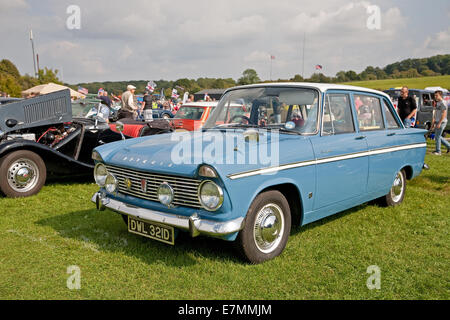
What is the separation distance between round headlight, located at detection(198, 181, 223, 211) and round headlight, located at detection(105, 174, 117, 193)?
117 cm

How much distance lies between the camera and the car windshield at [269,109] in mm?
3939

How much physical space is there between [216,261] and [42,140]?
4.95 metres

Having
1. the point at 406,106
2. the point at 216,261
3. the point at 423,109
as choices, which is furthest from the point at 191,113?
the point at 423,109

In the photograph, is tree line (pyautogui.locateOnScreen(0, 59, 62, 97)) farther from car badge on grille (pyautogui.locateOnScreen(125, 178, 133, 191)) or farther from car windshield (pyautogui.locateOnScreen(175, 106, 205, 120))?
car badge on grille (pyautogui.locateOnScreen(125, 178, 133, 191))

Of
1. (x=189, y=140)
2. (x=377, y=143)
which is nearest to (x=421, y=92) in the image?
(x=377, y=143)

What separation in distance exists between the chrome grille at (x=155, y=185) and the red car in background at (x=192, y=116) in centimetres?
769

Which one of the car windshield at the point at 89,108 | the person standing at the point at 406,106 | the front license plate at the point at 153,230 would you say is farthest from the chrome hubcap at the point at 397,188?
the car windshield at the point at 89,108

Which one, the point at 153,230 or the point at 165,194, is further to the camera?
the point at 153,230

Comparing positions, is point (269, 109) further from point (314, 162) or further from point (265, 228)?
point (265, 228)

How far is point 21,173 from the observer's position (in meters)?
5.72

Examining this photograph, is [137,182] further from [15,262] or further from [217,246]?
[15,262]

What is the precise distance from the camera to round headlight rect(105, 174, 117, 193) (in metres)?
3.71

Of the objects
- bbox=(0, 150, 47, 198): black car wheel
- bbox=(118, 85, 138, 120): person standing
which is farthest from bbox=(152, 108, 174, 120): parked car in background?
bbox=(0, 150, 47, 198): black car wheel

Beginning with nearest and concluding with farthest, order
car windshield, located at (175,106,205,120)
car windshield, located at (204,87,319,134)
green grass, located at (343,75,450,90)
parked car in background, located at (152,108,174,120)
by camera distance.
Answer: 1. car windshield, located at (204,87,319,134)
2. car windshield, located at (175,106,205,120)
3. parked car in background, located at (152,108,174,120)
4. green grass, located at (343,75,450,90)
